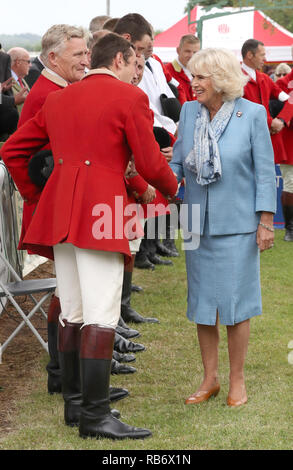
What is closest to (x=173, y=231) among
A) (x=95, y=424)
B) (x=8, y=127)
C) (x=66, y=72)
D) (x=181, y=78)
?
(x=181, y=78)

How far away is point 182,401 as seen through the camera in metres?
4.43

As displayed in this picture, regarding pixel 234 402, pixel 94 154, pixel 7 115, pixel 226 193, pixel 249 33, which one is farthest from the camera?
pixel 249 33

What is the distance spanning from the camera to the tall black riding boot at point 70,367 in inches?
153

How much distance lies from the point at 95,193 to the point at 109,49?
70 cm

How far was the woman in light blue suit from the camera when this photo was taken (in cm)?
403

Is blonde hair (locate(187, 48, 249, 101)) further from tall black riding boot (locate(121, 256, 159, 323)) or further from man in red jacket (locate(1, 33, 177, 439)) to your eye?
tall black riding boot (locate(121, 256, 159, 323))

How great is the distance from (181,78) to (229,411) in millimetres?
5495

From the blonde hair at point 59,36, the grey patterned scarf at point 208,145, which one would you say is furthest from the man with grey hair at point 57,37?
the grey patterned scarf at point 208,145

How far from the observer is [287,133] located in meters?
9.97

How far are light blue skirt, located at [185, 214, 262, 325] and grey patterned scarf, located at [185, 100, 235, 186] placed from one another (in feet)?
0.88

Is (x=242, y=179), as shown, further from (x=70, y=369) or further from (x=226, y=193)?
(x=70, y=369)

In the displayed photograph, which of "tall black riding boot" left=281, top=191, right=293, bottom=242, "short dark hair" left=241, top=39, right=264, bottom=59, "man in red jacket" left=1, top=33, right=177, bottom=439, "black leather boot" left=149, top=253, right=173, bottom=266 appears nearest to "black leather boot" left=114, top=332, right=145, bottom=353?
"man in red jacket" left=1, top=33, right=177, bottom=439

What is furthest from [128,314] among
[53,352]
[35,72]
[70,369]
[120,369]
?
[70,369]

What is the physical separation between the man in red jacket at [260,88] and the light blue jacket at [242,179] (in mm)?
5574
